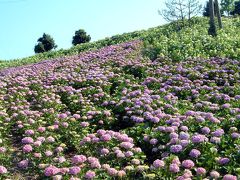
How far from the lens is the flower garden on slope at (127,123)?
795 centimetres

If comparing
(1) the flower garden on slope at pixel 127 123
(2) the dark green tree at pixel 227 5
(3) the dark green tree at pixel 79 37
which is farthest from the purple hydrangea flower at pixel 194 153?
(2) the dark green tree at pixel 227 5

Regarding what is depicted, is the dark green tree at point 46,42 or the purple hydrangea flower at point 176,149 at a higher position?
the dark green tree at point 46,42

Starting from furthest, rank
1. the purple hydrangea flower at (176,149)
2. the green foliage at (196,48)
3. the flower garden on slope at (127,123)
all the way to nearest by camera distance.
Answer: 1. the green foliage at (196,48)
2. the purple hydrangea flower at (176,149)
3. the flower garden on slope at (127,123)

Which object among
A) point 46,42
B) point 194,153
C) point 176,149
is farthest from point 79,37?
point 194,153

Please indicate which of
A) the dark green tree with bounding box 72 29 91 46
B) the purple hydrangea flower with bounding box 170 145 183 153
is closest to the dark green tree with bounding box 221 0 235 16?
the dark green tree with bounding box 72 29 91 46

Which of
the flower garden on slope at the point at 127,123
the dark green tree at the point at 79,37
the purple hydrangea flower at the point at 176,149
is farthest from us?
the dark green tree at the point at 79,37

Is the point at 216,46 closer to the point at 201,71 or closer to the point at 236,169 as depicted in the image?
the point at 201,71

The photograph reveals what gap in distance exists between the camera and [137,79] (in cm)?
1602

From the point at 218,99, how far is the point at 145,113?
2542 millimetres

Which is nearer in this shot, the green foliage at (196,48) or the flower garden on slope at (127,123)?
the flower garden on slope at (127,123)

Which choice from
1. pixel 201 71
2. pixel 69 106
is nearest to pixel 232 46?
pixel 201 71

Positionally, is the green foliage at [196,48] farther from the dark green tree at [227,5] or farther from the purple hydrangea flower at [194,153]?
the dark green tree at [227,5]

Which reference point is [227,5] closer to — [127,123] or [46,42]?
[46,42]

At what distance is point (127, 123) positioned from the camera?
11.8m
